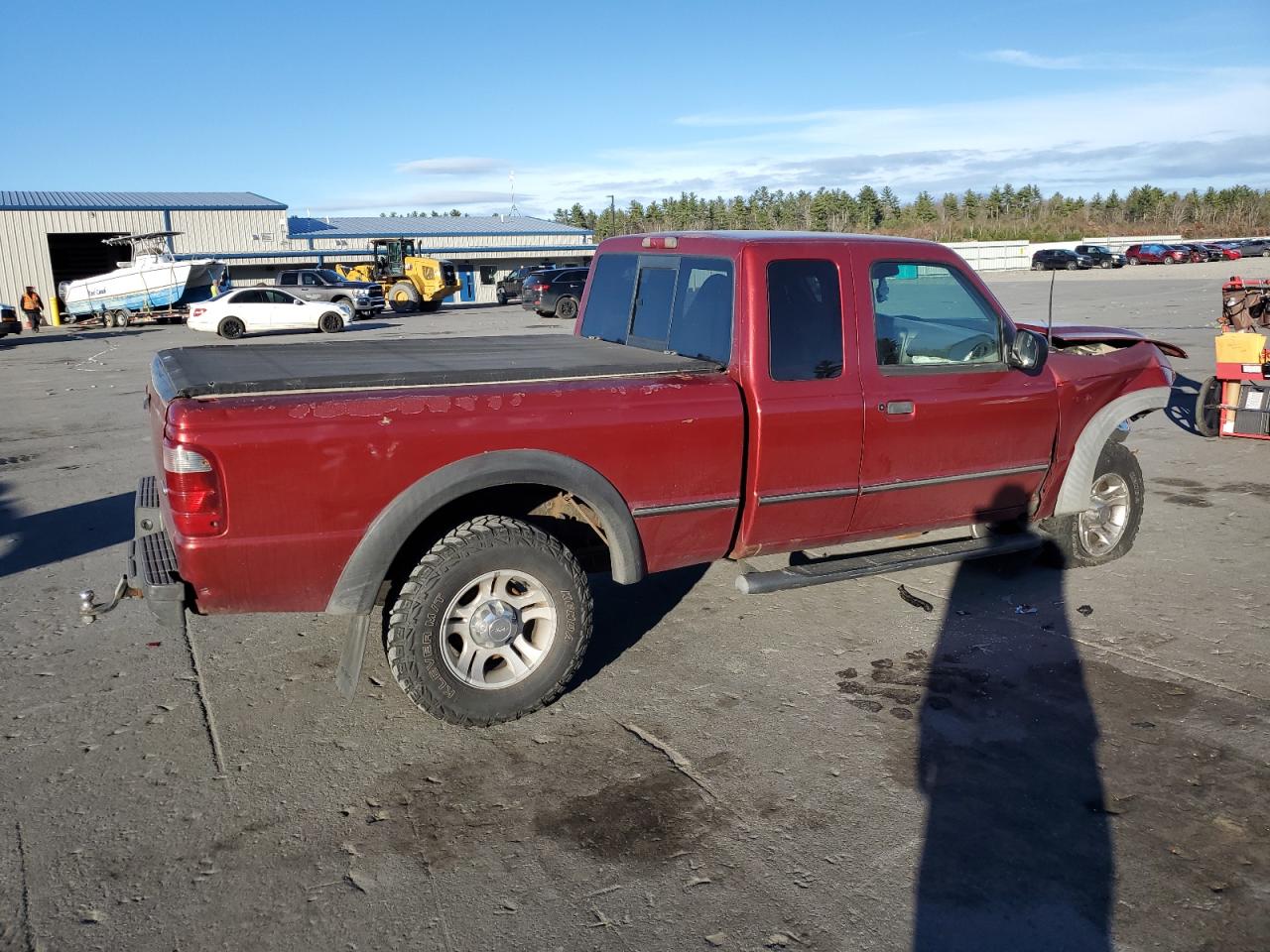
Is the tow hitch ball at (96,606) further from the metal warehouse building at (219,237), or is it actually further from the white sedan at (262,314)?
the metal warehouse building at (219,237)

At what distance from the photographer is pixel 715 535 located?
4.62 m

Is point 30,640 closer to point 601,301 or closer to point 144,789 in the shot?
point 144,789

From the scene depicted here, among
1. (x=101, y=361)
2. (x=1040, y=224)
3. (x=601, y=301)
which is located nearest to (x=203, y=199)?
(x=101, y=361)

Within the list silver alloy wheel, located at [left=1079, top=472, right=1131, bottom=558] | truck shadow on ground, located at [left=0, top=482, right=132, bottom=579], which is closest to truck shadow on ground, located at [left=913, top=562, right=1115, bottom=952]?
silver alloy wheel, located at [left=1079, top=472, right=1131, bottom=558]

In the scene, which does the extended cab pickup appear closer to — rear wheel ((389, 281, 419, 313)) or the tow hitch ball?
rear wheel ((389, 281, 419, 313))

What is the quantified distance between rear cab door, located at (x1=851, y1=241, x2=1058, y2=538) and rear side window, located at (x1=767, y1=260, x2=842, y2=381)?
6.2 inches

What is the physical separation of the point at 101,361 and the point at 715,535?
68.2ft

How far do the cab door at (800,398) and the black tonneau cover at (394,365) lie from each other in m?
0.33

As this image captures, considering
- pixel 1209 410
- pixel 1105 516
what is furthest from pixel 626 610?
pixel 1209 410

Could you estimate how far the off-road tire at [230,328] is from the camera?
2895 centimetres

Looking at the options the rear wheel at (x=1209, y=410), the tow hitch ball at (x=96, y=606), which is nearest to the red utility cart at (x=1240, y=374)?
the rear wheel at (x=1209, y=410)

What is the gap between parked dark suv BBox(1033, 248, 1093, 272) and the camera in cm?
5462

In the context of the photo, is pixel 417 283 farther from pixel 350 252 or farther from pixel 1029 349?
pixel 1029 349

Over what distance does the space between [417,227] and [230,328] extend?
37303mm
